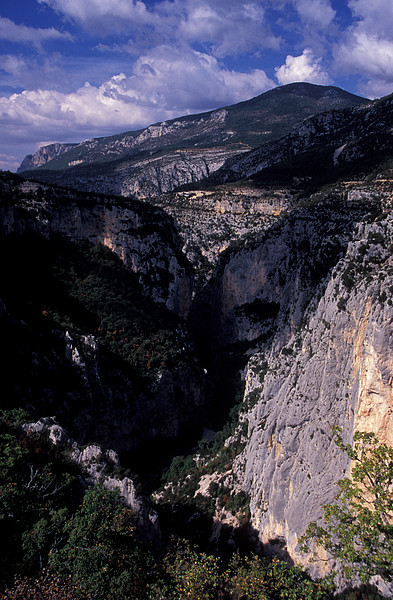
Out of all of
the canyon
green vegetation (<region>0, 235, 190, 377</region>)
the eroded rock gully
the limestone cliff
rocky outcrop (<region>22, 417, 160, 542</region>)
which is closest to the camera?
rocky outcrop (<region>22, 417, 160, 542</region>)

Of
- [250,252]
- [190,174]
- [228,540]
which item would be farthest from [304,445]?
[190,174]

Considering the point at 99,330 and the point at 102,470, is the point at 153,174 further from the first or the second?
the point at 102,470

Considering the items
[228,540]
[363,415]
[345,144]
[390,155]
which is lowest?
[228,540]

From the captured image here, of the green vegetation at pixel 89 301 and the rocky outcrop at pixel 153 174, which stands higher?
the rocky outcrop at pixel 153 174

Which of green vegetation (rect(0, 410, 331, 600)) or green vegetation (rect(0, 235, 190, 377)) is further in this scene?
green vegetation (rect(0, 235, 190, 377))

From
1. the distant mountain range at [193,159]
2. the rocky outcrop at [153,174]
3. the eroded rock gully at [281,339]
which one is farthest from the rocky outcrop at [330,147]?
the rocky outcrop at [153,174]

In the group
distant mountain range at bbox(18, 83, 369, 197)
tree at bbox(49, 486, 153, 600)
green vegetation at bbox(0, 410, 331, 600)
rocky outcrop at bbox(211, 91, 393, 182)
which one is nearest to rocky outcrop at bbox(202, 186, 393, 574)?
green vegetation at bbox(0, 410, 331, 600)

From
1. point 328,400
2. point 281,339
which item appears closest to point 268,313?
point 281,339

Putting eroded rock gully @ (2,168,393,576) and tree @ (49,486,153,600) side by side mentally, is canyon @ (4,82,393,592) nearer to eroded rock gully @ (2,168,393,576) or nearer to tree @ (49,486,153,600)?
eroded rock gully @ (2,168,393,576)

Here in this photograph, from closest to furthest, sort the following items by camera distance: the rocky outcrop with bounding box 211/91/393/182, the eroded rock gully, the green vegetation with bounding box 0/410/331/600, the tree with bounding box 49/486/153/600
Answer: the green vegetation with bounding box 0/410/331/600, the tree with bounding box 49/486/153/600, the eroded rock gully, the rocky outcrop with bounding box 211/91/393/182

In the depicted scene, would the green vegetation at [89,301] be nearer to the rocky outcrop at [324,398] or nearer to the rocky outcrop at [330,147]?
the rocky outcrop at [324,398]

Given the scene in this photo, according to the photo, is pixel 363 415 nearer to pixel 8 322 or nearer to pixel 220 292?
pixel 8 322
